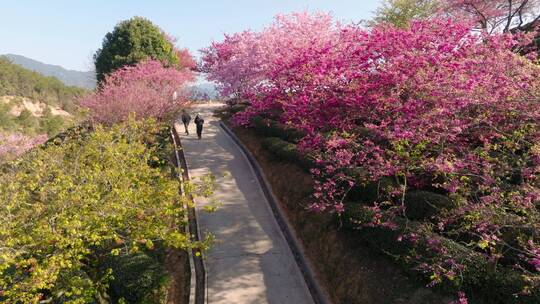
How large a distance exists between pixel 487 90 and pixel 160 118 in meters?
19.7

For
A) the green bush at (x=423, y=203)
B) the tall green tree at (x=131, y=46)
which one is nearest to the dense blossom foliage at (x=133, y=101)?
the tall green tree at (x=131, y=46)

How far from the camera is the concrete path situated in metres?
10.4

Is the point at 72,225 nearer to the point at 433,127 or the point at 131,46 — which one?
the point at 433,127

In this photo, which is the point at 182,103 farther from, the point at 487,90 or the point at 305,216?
the point at 487,90

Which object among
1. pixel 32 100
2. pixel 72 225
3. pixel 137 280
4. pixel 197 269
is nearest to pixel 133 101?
pixel 197 269

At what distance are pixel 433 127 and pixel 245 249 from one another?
24.2 ft

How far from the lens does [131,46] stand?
114 feet

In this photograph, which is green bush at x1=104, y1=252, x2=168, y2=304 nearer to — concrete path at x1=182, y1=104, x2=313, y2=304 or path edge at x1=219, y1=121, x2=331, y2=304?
concrete path at x1=182, y1=104, x2=313, y2=304

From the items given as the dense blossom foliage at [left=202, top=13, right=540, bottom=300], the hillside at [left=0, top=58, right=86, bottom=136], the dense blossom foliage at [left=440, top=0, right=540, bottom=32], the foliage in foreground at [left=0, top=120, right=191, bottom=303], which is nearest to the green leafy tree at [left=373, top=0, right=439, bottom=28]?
the dense blossom foliage at [left=440, top=0, right=540, bottom=32]

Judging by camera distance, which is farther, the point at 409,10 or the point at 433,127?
the point at 409,10

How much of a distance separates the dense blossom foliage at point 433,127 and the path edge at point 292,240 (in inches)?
61.7

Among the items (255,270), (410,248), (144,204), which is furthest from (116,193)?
(410,248)

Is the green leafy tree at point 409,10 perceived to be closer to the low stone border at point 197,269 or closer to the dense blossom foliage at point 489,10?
the dense blossom foliage at point 489,10

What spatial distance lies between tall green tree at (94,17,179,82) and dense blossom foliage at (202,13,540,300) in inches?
816
